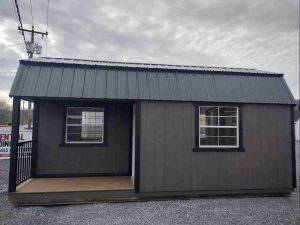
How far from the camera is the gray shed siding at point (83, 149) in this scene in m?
7.75

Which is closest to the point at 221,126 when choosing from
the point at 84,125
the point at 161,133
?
the point at 161,133

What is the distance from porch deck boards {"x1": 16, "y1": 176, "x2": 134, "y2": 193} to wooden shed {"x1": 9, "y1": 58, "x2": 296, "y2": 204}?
0.08 feet

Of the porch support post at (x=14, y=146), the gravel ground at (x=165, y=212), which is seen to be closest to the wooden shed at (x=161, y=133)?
the porch support post at (x=14, y=146)

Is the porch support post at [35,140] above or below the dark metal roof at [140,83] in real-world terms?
below

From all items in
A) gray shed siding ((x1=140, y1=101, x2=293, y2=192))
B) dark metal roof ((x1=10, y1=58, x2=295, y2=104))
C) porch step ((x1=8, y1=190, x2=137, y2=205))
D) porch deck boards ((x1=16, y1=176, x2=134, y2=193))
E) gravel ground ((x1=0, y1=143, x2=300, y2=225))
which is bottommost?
gravel ground ((x1=0, y1=143, x2=300, y2=225))

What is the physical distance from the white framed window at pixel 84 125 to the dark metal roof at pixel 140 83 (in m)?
1.60

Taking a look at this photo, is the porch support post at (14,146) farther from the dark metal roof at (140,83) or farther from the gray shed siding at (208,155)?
the gray shed siding at (208,155)

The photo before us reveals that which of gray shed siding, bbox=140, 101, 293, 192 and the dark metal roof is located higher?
the dark metal roof

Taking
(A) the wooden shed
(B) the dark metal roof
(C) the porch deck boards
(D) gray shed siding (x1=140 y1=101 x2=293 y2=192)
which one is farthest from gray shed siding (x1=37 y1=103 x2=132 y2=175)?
(D) gray shed siding (x1=140 y1=101 x2=293 y2=192)

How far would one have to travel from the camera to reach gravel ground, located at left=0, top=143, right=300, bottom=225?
5.09 m

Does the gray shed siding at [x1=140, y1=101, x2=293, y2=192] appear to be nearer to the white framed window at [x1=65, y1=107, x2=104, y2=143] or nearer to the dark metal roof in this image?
the dark metal roof

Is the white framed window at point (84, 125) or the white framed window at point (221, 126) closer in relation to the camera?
the white framed window at point (221, 126)

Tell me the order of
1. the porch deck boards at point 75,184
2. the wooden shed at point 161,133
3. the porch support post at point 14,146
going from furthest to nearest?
the wooden shed at point 161,133 → the porch deck boards at point 75,184 → the porch support post at point 14,146

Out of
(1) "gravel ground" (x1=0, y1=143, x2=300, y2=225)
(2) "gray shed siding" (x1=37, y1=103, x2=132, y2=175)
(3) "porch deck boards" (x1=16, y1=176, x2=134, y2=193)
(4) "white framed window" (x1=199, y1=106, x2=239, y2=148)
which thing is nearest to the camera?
(1) "gravel ground" (x1=0, y1=143, x2=300, y2=225)
